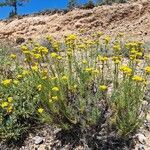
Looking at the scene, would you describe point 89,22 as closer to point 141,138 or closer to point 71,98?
point 71,98

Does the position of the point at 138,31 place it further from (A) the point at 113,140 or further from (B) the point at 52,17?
(A) the point at 113,140

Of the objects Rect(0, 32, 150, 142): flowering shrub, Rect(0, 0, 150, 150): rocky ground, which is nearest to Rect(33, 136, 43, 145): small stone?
Rect(0, 32, 150, 142): flowering shrub

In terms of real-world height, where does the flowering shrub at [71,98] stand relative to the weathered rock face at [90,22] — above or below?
above

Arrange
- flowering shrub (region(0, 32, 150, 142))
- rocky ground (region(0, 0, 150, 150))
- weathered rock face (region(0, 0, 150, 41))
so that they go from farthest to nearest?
weathered rock face (region(0, 0, 150, 41)) → rocky ground (region(0, 0, 150, 150)) → flowering shrub (region(0, 32, 150, 142))

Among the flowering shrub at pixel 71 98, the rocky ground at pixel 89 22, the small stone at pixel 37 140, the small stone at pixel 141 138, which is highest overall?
the flowering shrub at pixel 71 98

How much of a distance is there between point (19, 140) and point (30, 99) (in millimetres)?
642

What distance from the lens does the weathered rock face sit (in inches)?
668

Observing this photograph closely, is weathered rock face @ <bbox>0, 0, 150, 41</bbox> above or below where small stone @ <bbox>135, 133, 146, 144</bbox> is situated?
below

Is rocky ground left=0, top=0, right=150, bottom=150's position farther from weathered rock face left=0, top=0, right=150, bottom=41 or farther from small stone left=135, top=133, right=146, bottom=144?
small stone left=135, top=133, right=146, bottom=144

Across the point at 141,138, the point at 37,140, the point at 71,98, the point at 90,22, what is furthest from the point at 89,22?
the point at 141,138

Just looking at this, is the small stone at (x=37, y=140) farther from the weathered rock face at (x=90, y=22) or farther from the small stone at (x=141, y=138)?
the weathered rock face at (x=90, y=22)

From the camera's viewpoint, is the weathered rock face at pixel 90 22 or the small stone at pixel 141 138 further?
the weathered rock face at pixel 90 22

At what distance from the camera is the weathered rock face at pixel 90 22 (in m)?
17.0

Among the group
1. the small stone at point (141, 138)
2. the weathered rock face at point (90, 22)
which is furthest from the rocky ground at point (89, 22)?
the small stone at point (141, 138)
